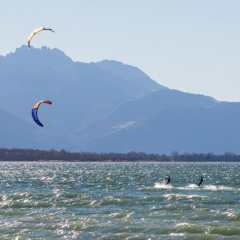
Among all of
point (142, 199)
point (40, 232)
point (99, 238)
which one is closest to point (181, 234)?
point (99, 238)

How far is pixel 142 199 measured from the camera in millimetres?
62219

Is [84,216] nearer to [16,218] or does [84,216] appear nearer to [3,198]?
[16,218]

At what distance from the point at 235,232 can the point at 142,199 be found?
24.6 m

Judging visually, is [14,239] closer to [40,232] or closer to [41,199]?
[40,232]

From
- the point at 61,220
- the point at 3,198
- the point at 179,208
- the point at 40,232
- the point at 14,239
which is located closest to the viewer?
the point at 14,239

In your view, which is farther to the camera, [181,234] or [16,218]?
[16,218]

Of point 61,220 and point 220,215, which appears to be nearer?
point 61,220

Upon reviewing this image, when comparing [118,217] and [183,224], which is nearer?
[183,224]

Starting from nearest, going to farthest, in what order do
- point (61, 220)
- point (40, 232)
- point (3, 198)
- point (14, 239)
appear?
point (14, 239) → point (40, 232) → point (61, 220) → point (3, 198)

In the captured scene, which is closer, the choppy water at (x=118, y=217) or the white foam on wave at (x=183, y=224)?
the choppy water at (x=118, y=217)

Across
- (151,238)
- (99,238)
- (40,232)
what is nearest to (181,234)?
(151,238)

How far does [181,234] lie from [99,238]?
546 centimetres

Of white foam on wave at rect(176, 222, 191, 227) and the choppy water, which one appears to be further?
white foam on wave at rect(176, 222, 191, 227)

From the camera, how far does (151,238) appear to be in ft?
117
